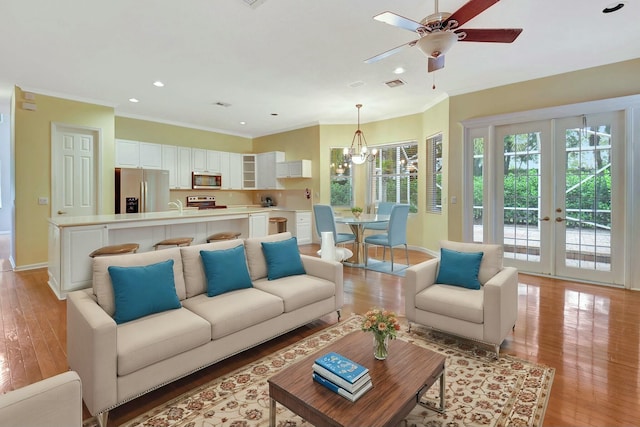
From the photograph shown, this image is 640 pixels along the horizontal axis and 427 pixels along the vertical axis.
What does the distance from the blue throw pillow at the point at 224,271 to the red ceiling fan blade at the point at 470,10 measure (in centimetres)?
253

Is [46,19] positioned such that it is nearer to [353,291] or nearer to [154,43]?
[154,43]

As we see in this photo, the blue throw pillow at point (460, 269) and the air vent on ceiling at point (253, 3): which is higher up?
the air vent on ceiling at point (253, 3)

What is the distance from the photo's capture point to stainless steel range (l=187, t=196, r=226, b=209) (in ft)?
26.2

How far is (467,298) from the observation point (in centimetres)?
265

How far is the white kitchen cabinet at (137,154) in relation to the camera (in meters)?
6.54

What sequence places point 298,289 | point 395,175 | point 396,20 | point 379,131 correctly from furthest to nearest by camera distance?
point 379,131
point 395,175
point 298,289
point 396,20

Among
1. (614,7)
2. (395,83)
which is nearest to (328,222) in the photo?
(395,83)

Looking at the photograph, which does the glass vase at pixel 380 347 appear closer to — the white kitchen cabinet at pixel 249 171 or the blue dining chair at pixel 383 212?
the blue dining chair at pixel 383 212

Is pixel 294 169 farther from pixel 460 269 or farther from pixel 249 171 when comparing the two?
pixel 460 269

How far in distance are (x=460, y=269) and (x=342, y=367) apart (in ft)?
5.94

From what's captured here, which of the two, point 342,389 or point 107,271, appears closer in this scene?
point 342,389

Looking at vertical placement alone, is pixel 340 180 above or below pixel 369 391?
above

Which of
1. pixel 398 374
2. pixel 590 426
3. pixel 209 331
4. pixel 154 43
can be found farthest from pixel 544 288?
pixel 154 43

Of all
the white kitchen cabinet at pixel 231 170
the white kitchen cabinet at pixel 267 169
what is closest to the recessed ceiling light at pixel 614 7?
the white kitchen cabinet at pixel 267 169
